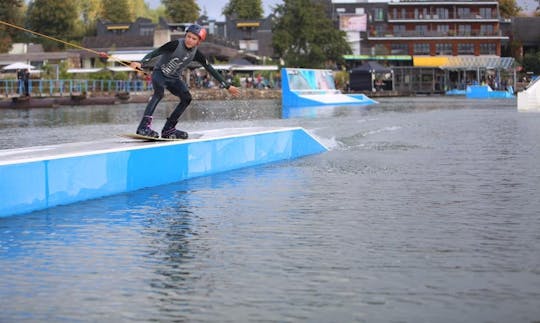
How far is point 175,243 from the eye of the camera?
7.67m

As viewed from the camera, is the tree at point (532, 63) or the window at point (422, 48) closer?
the tree at point (532, 63)

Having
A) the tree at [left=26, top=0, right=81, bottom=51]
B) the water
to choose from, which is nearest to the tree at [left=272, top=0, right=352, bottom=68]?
the tree at [left=26, top=0, right=81, bottom=51]

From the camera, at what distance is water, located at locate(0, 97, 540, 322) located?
5.48 metres

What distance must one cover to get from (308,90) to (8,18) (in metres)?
70.5

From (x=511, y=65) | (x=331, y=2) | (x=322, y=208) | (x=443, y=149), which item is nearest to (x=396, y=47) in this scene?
(x=331, y=2)

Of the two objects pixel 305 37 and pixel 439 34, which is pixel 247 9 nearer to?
pixel 439 34

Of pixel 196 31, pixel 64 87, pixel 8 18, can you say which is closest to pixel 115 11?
pixel 8 18

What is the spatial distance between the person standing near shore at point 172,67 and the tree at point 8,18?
90.6 m

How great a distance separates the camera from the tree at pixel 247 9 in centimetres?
14962

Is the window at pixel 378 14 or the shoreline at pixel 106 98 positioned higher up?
the window at pixel 378 14

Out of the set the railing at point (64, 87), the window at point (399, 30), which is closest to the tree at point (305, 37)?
the window at point (399, 30)

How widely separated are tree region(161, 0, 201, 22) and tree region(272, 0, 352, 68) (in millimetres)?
26616

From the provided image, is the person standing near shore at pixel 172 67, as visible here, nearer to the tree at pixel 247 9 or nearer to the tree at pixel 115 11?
the tree at pixel 115 11

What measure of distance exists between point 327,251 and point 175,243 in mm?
1328
